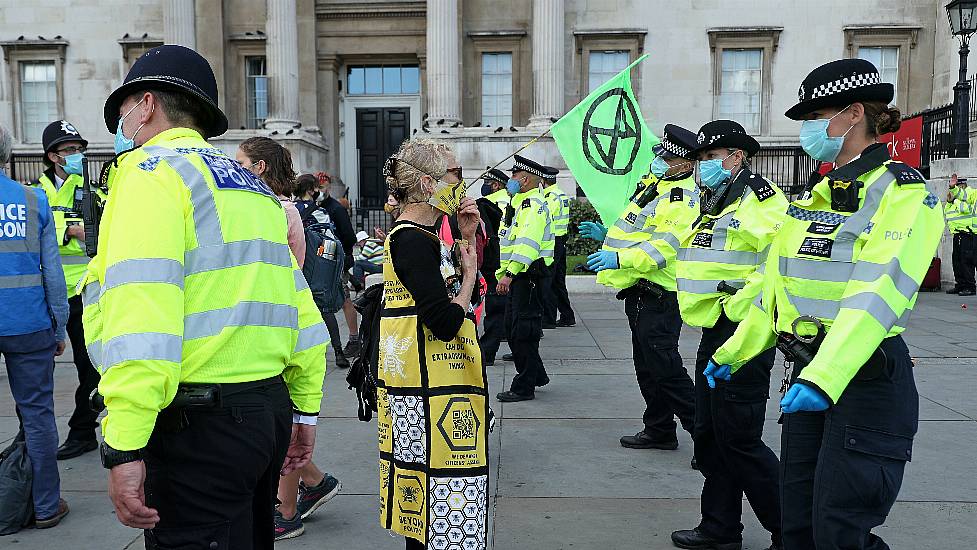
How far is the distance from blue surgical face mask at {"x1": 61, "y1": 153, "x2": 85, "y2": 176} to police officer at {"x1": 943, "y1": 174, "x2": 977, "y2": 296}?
14.6 m

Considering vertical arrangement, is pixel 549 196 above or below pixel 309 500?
above

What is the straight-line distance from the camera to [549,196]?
934 centimetres

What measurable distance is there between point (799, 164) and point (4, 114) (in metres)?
23.2

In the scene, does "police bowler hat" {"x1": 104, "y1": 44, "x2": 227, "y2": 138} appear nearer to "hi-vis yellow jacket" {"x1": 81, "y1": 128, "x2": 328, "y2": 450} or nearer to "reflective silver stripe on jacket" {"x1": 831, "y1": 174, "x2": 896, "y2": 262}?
"hi-vis yellow jacket" {"x1": 81, "y1": 128, "x2": 328, "y2": 450}

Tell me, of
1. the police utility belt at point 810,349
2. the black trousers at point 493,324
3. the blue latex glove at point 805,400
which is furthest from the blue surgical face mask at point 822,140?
the black trousers at point 493,324

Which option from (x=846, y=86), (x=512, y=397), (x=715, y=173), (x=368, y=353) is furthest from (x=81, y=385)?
(x=846, y=86)

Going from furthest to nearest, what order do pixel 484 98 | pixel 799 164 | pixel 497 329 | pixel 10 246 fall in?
pixel 484 98 < pixel 799 164 < pixel 497 329 < pixel 10 246

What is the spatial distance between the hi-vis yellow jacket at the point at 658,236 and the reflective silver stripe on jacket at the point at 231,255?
138 inches

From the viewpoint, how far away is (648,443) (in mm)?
5758

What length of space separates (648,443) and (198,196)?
4.34 m

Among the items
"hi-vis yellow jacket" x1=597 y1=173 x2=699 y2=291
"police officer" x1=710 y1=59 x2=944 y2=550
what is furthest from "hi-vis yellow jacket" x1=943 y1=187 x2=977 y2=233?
"police officer" x1=710 y1=59 x2=944 y2=550

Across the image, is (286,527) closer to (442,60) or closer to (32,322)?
(32,322)

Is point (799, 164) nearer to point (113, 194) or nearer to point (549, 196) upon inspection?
point (549, 196)

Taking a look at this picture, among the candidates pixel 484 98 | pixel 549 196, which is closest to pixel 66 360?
pixel 549 196
